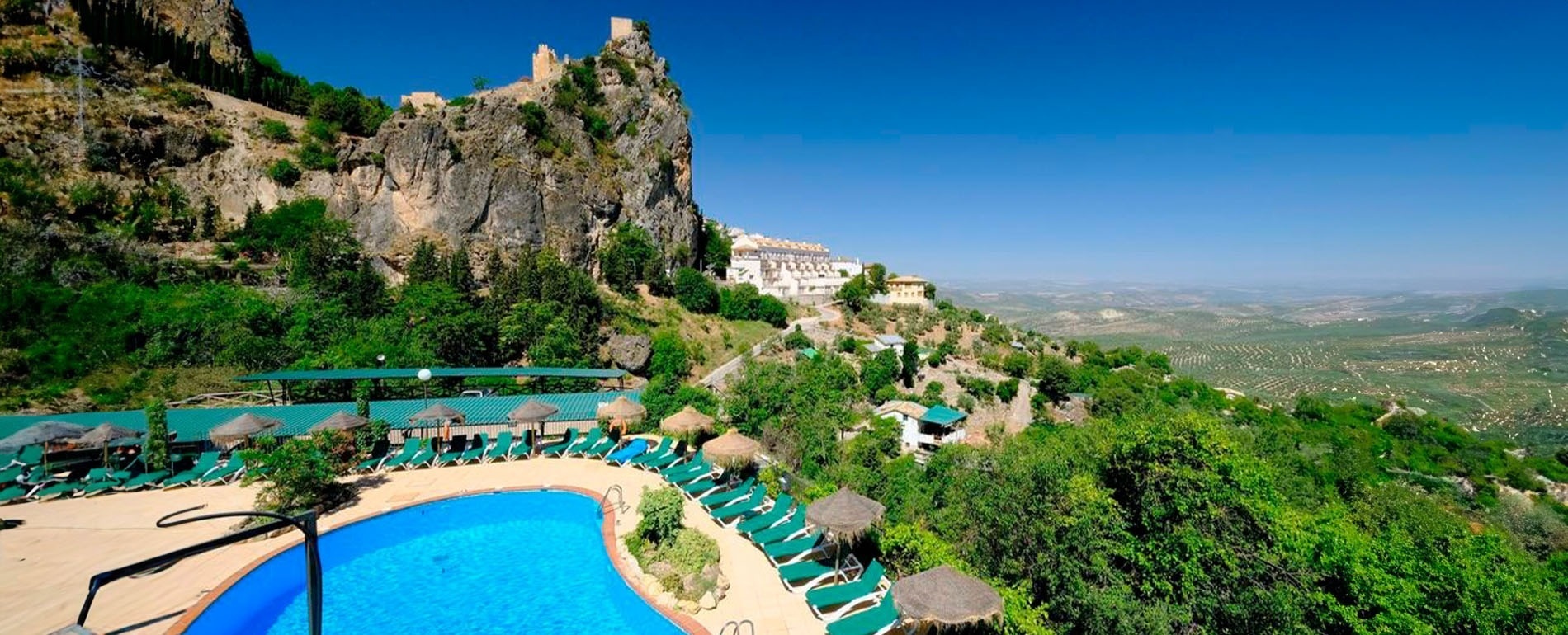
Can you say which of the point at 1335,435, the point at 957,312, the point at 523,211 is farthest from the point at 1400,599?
the point at 957,312

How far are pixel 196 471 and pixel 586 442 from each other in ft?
31.6

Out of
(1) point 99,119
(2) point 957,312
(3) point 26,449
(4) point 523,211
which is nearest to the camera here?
(3) point 26,449

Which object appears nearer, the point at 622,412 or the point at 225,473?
the point at 225,473

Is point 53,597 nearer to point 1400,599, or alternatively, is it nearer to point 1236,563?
point 1236,563

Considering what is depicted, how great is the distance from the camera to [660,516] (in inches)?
478

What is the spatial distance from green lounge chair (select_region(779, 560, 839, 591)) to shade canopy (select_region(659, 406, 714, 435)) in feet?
23.8

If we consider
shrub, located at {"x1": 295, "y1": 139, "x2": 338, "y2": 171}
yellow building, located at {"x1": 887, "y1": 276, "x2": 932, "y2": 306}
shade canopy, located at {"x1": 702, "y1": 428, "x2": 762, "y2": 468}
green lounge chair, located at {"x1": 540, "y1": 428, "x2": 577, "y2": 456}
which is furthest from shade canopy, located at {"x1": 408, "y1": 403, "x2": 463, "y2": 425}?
yellow building, located at {"x1": 887, "y1": 276, "x2": 932, "y2": 306}

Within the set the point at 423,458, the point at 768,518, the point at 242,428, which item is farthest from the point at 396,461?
the point at 768,518

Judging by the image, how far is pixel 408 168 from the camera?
3797 centimetres

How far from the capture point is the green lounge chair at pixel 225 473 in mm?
15062

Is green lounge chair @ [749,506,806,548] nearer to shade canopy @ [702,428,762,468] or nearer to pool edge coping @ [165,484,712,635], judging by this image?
pool edge coping @ [165,484,712,635]

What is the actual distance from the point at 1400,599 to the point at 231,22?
220ft

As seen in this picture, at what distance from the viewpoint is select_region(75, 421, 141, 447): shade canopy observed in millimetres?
14406

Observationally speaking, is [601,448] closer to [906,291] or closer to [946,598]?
[946,598]
